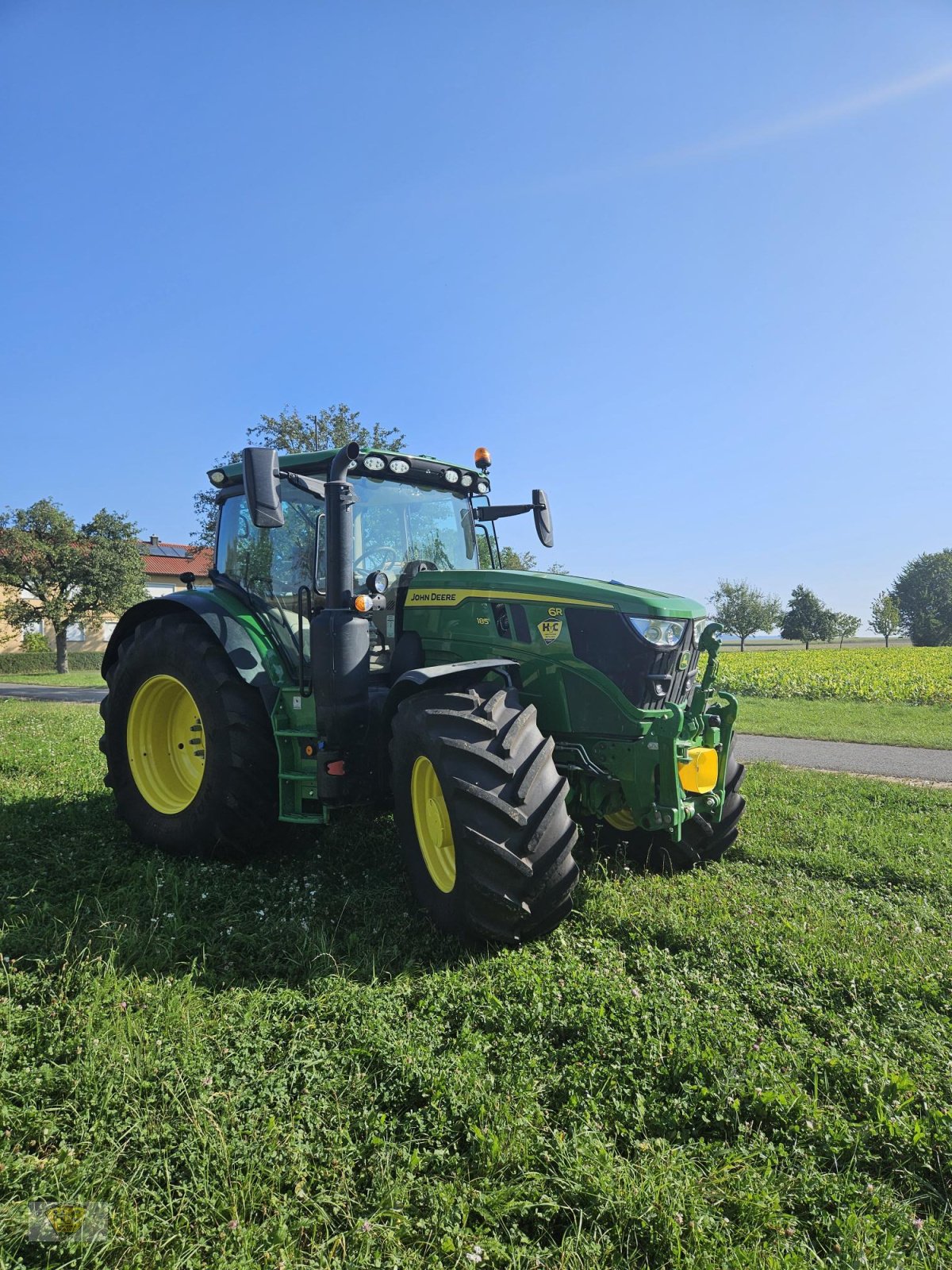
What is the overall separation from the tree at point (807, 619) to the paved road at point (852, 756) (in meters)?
62.2

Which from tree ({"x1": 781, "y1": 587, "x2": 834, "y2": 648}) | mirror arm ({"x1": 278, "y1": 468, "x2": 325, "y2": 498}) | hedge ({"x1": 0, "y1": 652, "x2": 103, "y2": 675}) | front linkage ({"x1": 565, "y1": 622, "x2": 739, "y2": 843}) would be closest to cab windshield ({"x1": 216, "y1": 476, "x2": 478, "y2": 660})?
mirror arm ({"x1": 278, "y1": 468, "x2": 325, "y2": 498})

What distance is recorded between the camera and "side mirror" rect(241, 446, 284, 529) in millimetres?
3844

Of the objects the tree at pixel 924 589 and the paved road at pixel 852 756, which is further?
the tree at pixel 924 589

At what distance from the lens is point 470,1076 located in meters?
2.59

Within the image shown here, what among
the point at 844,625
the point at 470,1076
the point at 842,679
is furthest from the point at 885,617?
the point at 470,1076

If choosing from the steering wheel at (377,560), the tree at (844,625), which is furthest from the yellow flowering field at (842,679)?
the tree at (844,625)

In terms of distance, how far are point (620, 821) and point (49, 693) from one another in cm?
2324

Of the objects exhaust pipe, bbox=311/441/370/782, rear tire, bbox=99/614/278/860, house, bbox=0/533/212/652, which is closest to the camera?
exhaust pipe, bbox=311/441/370/782

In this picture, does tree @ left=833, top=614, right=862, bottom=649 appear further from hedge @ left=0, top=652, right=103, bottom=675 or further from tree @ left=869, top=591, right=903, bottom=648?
hedge @ left=0, top=652, right=103, bottom=675

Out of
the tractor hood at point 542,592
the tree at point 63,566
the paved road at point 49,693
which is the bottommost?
the paved road at point 49,693

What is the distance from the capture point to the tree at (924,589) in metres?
78.9

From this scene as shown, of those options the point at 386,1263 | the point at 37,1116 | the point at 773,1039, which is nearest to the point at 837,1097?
the point at 773,1039

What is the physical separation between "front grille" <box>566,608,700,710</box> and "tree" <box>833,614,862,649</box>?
71500 millimetres

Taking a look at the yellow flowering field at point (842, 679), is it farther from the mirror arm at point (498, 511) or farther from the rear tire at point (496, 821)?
the rear tire at point (496, 821)
